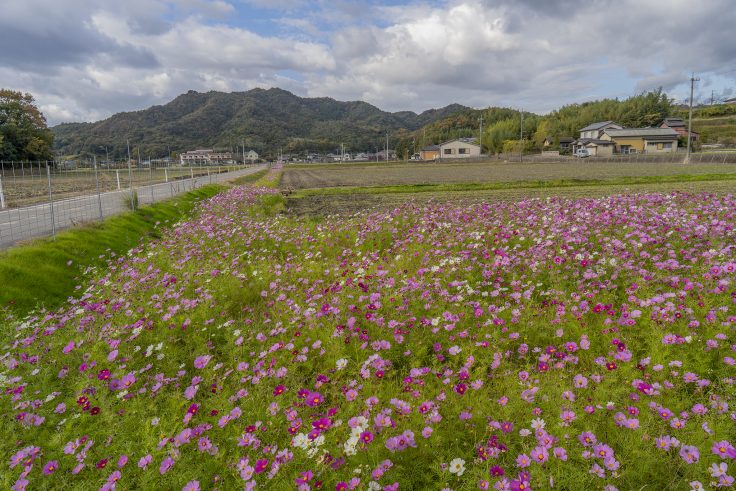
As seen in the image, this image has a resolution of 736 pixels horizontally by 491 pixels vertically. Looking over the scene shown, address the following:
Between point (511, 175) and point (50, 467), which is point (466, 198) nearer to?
point (50, 467)

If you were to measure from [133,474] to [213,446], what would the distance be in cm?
68

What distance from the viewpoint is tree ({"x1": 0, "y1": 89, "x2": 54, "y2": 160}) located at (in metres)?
40.2

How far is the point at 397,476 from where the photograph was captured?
257 cm

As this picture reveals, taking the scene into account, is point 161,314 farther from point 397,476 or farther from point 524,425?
point 524,425

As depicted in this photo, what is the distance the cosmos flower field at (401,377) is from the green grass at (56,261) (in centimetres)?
117

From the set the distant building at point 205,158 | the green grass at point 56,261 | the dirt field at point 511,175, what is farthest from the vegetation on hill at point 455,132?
the green grass at point 56,261

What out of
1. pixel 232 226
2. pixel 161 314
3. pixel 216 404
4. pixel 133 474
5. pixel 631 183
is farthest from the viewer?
pixel 631 183

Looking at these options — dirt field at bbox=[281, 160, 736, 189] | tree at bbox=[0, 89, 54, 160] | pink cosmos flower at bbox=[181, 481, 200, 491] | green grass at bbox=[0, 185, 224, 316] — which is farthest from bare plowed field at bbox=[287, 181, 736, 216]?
tree at bbox=[0, 89, 54, 160]

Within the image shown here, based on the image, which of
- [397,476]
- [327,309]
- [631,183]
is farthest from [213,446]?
[631,183]

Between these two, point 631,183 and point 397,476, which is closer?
point 397,476

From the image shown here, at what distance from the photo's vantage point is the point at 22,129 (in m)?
41.4

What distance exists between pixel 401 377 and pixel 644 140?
88667 mm

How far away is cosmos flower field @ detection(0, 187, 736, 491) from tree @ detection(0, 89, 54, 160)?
47540 millimetres

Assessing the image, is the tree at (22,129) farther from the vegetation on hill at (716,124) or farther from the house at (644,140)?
the vegetation on hill at (716,124)
